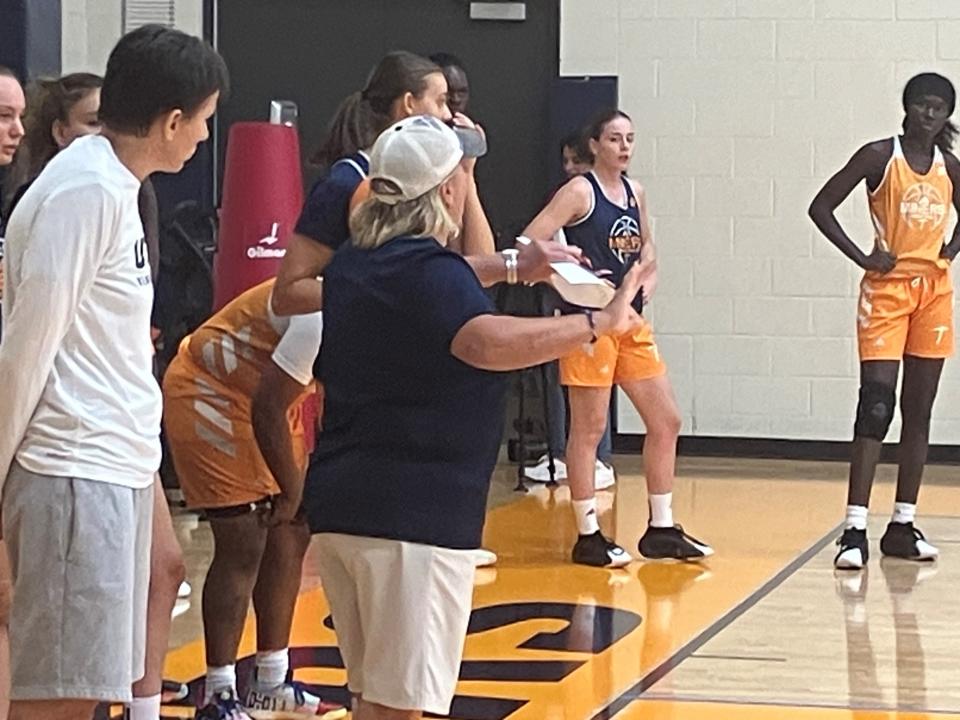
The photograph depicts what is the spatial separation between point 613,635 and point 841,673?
79 centimetres

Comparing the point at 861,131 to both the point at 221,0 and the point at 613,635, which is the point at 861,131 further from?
the point at 613,635

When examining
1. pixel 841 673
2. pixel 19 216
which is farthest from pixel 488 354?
pixel 841 673

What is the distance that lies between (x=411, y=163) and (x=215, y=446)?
1512 millimetres

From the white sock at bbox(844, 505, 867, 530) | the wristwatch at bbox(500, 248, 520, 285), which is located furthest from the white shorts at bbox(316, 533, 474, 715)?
the white sock at bbox(844, 505, 867, 530)

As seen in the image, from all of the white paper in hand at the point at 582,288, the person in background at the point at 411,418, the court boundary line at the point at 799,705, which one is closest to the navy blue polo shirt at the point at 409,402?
the person in background at the point at 411,418

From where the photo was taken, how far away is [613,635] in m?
5.82

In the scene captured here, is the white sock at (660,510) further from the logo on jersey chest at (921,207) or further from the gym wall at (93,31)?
the gym wall at (93,31)

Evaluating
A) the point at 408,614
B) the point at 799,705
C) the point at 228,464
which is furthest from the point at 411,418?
the point at 799,705

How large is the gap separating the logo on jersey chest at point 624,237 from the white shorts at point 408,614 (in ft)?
12.6

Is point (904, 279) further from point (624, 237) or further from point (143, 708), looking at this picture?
point (143, 708)

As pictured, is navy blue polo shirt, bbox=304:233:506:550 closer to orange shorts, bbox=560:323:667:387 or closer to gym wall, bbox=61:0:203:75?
orange shorts, bbox=560:323:667:387

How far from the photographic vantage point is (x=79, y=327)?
3039 millimetres

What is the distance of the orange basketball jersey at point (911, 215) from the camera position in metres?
6.99

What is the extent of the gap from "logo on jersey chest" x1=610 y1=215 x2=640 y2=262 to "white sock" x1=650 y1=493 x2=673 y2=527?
36.2 inches
